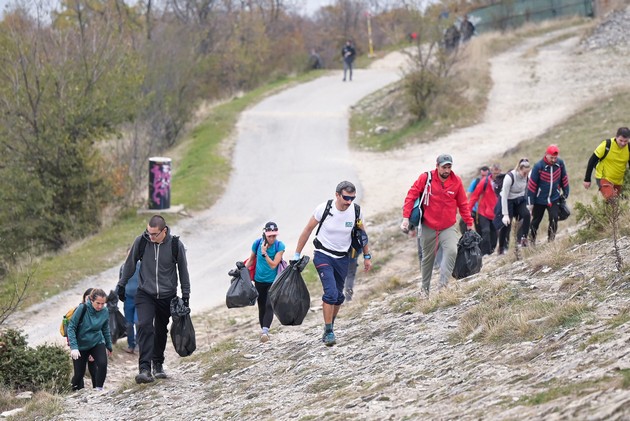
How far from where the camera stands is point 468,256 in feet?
32.2

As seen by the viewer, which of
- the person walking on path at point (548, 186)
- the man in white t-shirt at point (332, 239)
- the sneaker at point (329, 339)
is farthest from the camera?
the person walking on path at point (548, 186)

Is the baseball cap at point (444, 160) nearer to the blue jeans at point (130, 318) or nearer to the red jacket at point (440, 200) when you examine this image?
the red jacket at point (440, 200)

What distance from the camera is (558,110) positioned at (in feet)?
93.0

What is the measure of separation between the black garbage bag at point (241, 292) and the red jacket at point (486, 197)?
4.25 metres

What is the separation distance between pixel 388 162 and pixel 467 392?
19.5m

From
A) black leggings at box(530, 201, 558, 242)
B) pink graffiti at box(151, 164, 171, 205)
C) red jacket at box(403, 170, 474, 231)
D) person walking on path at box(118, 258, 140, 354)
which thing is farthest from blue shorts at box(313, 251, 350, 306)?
pink graffiti at box(151, 164, 171, 205)

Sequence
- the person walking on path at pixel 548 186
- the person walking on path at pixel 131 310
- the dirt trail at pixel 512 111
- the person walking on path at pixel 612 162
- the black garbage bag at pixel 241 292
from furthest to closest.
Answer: the dirt trail at pixel 512 111 < the person walking on path at pixel 548 186 < the person walking on path at pixel 131 310 < the person walking on path at pixel 612 162 < the black garbage bag at pixel 241 292

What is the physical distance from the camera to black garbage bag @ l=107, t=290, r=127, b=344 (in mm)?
11703

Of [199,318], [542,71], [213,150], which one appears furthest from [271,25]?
[199,318]

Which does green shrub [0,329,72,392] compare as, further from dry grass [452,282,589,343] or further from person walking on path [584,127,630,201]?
person walking on path [584,127,630,201]

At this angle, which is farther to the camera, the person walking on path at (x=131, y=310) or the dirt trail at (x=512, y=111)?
the dirt trail at (x=512, y=111)

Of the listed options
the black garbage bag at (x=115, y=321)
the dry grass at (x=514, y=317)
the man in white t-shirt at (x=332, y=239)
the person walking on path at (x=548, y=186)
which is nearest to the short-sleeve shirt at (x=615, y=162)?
the person walking on path at (x=548, y=186)

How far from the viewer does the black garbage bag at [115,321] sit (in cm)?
1170

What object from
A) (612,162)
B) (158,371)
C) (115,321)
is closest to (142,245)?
(158,371)
